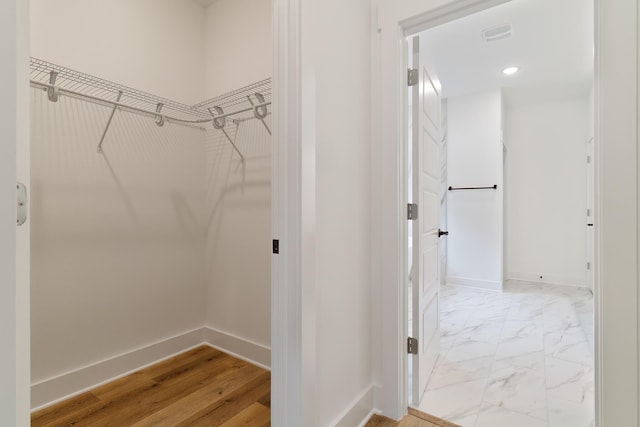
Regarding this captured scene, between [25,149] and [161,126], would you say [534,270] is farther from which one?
[25,149]

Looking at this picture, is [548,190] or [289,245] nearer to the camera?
[289,245]

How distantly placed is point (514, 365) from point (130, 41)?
11.4 ft

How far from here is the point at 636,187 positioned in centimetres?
100

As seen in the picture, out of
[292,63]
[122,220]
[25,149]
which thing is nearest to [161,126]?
[122,220]

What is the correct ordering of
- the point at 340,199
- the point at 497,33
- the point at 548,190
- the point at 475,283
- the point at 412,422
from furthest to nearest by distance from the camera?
1. the point at 548,190
2. the point at 475,283
3. the point at 497,33
4. the point at 412,422
5. the point at 340,199

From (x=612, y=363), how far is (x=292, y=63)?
1586 mm

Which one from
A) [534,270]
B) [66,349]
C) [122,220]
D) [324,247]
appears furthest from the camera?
[534,270]

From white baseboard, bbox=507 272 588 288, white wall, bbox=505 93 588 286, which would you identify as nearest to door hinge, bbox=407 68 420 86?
white wall, bbox=505 93 588 286

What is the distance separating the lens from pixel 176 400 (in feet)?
5.57

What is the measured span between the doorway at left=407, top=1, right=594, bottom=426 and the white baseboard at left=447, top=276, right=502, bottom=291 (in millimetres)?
12

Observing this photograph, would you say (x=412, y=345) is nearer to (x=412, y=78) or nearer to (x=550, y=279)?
(x=412, y=78)

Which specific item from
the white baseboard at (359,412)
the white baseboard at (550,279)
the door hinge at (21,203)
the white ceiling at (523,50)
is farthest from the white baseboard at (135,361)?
the white baseboard at (550,279)

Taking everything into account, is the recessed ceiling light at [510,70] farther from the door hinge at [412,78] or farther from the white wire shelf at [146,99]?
the white wire shelf at [146,99]

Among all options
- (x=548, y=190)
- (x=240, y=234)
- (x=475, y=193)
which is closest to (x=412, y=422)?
(x=240, y=234)
